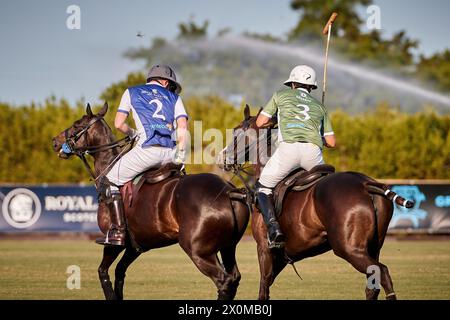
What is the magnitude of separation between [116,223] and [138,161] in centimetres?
76

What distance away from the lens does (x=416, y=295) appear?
443 inches

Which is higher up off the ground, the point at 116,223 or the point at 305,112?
the point at 305,112

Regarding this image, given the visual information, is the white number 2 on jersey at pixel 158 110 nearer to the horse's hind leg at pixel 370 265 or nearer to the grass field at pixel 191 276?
the horse's hind leg at pixel 370 265

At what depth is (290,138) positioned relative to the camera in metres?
8.90

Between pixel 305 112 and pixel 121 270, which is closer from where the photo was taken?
pixel 305 112

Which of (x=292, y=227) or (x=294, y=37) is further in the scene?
(x=294, y=37)

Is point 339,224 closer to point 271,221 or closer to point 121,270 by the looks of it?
point 271,221

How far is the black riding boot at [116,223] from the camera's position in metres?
9.33

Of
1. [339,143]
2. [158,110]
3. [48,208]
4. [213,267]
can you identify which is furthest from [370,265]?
[339,143]

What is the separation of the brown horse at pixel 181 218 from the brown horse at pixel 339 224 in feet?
1.49

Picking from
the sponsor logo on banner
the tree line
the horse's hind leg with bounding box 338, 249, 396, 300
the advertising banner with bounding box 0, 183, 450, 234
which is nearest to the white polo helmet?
the horse's hind leg with bounding box 338, 249, 396, 300
